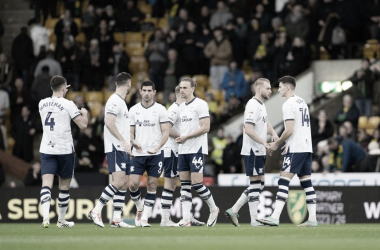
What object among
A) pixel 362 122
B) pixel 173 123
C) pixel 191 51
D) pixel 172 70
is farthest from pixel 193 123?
pixel 191 51

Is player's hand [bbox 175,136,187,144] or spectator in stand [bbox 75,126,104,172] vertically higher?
spectator in stand [bbox 75,126,104,172]

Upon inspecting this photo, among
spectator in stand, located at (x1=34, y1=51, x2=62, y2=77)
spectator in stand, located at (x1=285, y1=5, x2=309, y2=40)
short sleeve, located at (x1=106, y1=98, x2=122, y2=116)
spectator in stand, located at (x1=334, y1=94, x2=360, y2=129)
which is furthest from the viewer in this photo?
spectator in stand, located at (x1=34, y1=51, x2=62, y2=77)

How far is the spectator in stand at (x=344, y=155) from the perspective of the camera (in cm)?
2041

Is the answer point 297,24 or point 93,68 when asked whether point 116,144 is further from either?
point 93,68

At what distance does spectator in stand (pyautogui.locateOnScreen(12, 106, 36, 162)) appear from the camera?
2555 cm

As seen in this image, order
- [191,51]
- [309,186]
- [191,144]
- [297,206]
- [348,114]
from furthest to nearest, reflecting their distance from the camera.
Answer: [191,51] → [348,114] → [297,206] → [191,144] → [309,186]

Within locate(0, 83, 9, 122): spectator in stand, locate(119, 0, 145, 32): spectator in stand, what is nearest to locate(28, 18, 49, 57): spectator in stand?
locate(119, 0, 145, 32): spectator in stand

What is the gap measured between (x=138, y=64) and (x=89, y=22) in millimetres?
2023

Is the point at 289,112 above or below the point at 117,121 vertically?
above

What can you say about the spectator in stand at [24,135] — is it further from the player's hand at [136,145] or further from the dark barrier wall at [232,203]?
the player's hand at [136,145]

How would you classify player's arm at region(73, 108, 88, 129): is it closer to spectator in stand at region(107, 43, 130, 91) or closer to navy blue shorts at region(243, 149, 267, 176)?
navy blue shorts at region(243, 149, 267, 176)

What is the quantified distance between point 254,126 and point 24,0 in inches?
690

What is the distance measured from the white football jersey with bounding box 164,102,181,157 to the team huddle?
0.9 inches

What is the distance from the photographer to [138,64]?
2914 cm
